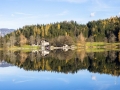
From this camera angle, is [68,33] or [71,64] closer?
[71,64]

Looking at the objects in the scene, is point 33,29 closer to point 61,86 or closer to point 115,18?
point 115,18

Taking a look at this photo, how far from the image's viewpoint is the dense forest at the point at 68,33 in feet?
451

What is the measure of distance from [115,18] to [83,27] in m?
23.3

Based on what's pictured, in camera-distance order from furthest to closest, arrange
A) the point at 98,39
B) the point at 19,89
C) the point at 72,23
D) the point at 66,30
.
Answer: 1. the point at 72,23
2. the point at 66,30
3. the point at 98,39
4. the point at 19,89

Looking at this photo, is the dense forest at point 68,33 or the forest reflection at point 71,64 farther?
the dense forest at point 68,33

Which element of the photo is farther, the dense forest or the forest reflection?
the dense forest

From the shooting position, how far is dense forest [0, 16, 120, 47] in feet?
451

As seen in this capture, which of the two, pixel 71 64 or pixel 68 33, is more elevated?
pixel 68 33

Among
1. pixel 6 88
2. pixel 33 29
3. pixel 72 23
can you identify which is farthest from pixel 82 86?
pixel 72 23

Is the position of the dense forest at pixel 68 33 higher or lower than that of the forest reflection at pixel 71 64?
higher

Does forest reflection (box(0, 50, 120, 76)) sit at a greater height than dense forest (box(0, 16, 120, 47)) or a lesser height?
lesser

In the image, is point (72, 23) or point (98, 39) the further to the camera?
point (72, 23)

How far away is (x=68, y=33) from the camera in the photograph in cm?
15588

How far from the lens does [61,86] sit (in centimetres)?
2017
